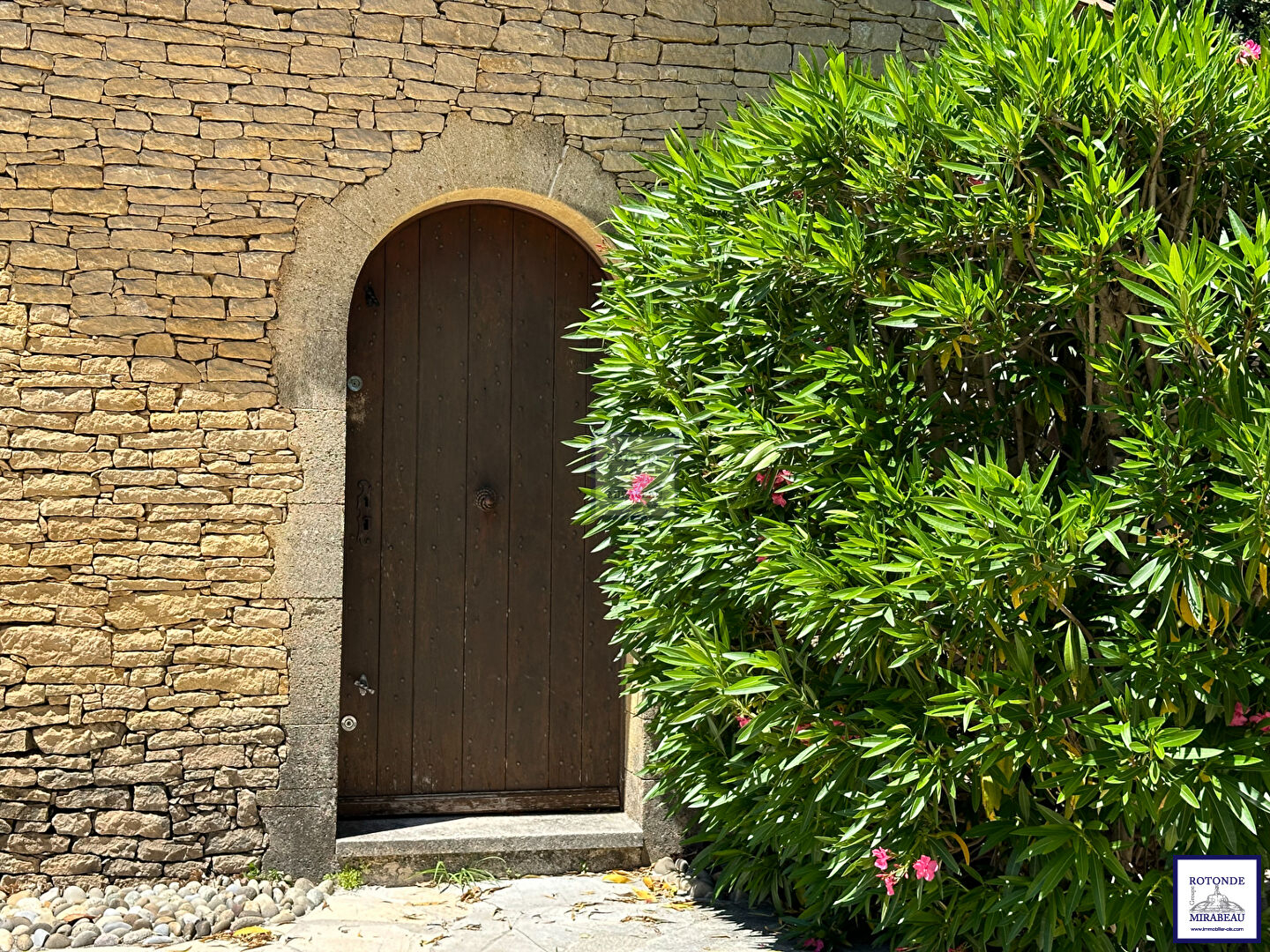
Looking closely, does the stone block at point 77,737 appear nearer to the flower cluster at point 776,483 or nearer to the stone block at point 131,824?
the stone block at point 131,824

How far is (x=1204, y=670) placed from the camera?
9.46ft

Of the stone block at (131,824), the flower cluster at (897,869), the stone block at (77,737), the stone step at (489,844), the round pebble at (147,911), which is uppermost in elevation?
the stone block at (77,737)

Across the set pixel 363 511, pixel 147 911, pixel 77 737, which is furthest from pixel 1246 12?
pixel 147 911

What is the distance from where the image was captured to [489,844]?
4.75m

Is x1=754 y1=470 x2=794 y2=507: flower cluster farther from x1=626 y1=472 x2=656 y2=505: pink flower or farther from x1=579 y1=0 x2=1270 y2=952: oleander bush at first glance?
x1=626 y1=472 x2=656 y2=505: pink flower

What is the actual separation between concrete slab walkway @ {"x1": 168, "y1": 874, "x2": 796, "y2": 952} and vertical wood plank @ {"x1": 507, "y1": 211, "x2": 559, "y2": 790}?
592mm

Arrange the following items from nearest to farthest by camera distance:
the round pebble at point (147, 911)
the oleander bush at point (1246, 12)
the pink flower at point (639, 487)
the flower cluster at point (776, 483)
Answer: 1. the flower cluster at point (776, 483)
2. the round pebble at point (147, 911)
3. the pink flower at point (639, 487)
4. the oleander bush at point (1246, 12)

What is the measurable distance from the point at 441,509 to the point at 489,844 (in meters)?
1.36

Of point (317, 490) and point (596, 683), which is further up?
point (317, 490)

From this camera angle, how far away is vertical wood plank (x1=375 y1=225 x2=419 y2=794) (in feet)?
16.2

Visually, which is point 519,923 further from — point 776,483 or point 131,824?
point 776,483

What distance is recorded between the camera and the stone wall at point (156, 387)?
438 centimetres

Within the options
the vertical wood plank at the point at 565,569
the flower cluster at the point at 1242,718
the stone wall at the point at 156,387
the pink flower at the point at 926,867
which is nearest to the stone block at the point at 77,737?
the stone wall at the point at 156,387

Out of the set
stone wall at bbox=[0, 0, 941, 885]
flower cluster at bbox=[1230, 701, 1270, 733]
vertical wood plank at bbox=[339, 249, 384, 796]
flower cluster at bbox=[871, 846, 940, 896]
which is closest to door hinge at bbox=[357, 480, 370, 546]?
vertical wood plank at bbox=[339, 249, 384, 796]
